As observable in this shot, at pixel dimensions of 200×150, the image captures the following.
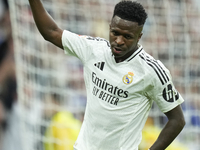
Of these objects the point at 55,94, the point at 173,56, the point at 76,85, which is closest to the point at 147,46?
the point at 173,56

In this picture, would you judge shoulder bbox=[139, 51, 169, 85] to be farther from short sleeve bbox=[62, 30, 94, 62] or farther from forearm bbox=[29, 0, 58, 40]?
forearm bbox=[29, 0, 58, 40]

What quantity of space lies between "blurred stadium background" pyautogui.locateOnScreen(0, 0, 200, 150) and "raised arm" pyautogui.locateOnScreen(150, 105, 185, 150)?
5.89 ft

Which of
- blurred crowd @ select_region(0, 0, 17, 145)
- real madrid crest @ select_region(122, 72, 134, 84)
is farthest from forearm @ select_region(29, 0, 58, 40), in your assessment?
blurred crowd @ select_region(0, 0, 17, 145)

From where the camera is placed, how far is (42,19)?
7.45ft

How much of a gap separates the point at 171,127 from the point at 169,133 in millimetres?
44

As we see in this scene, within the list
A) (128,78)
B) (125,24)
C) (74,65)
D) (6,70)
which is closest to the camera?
(125,24)

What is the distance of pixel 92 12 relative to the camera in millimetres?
4305

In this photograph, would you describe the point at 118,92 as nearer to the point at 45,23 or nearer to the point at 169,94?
the point at 169,94

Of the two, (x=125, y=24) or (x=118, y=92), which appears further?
(x=118, y=92)

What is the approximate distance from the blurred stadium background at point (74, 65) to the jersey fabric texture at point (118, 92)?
5.69 ft

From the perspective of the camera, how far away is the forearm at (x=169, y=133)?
2256mm

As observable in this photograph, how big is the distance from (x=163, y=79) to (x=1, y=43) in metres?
3.61

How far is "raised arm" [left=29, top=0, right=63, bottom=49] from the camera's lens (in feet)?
7.37

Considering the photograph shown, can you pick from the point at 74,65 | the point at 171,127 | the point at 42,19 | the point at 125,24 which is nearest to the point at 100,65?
the point at 125,24
